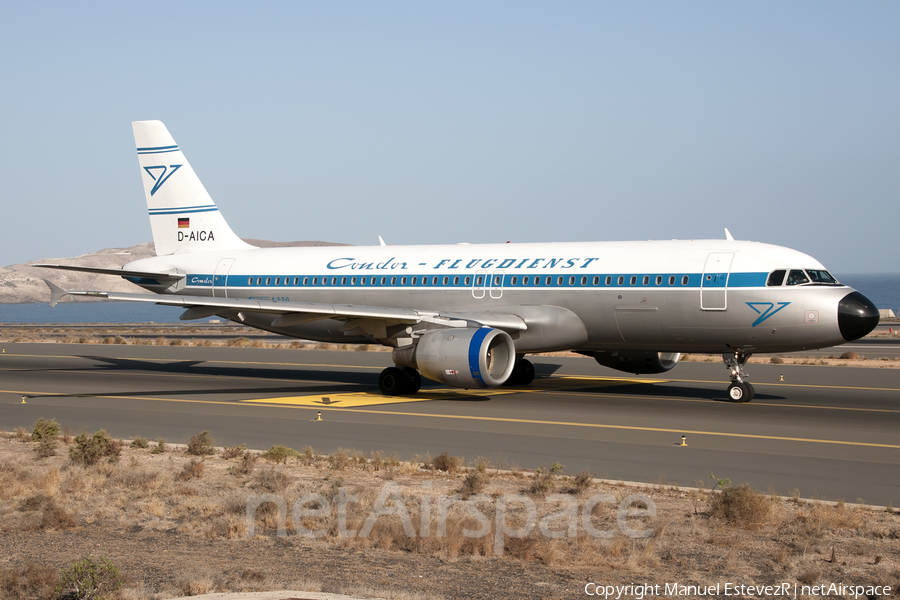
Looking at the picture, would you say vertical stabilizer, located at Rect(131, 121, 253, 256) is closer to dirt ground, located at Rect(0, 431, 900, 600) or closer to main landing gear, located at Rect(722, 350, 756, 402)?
main landing gear, located at Rect(722, 350, 756, 402)

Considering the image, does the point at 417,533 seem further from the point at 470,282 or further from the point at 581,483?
the point at 470,282

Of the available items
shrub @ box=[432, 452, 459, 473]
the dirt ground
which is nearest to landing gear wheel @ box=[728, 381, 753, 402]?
the dirt ground

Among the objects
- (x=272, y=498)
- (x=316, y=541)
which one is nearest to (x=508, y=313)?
(x=272, y=498)

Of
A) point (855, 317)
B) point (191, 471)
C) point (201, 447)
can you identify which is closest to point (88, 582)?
point (191, 471)

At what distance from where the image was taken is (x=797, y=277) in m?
21.0

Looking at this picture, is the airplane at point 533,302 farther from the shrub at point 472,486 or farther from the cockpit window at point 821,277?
the shrub at point 472,486

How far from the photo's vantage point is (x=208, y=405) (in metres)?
21.9

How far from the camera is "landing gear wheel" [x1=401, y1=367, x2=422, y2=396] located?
78.4ft

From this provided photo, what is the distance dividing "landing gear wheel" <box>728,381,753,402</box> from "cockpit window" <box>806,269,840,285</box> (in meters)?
2.99

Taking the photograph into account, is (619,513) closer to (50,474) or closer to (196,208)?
A: (50,474)

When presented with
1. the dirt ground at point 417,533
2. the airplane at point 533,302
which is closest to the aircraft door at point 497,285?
the airplane at point 533,302

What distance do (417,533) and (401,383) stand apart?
46.9ft

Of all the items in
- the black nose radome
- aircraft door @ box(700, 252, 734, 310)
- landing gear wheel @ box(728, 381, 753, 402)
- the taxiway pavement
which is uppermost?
aircraft door @ box(700, 252, 734, 310)

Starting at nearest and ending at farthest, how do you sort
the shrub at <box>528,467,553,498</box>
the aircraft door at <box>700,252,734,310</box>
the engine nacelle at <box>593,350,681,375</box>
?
the shrub at <box>528,467,553,498</box> < the aircraft door at <box>700,252,734,310</box> < the engine nacelle at <box>593,350,681,375</box>
